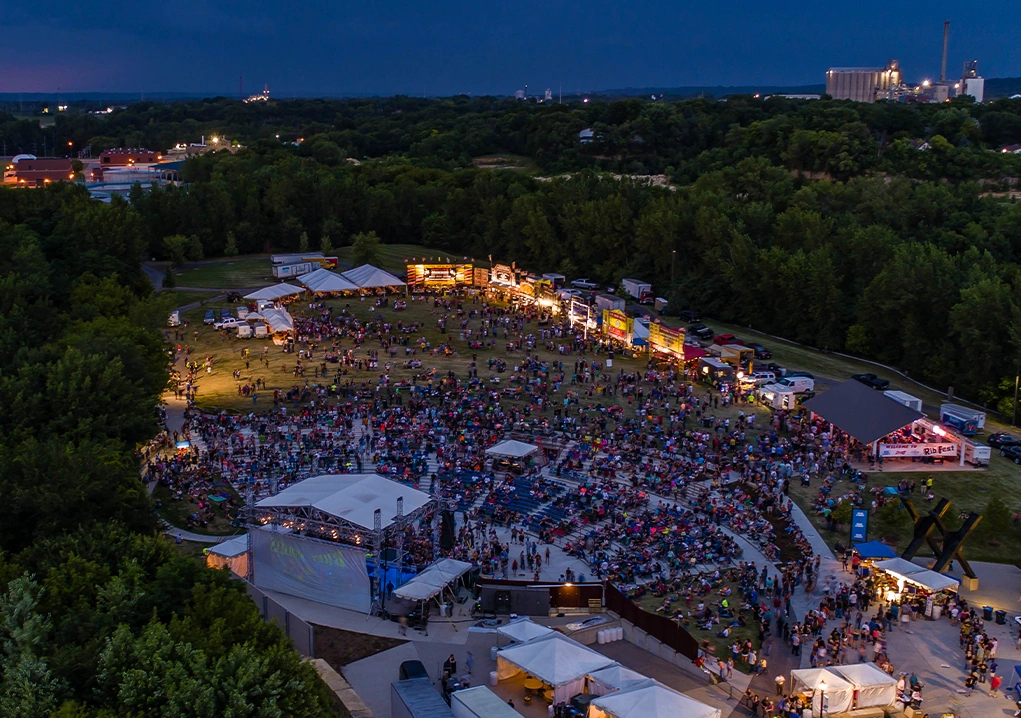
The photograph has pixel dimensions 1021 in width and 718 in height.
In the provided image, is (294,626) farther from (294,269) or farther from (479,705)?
(294,269)

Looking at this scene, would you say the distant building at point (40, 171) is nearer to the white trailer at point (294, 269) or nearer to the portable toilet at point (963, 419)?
the white trailer at point (294, 269)

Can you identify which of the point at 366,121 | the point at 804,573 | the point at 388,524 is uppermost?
the point at 366,121

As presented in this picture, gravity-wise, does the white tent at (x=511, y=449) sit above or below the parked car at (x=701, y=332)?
below

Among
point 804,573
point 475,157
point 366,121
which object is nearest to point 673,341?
point 804,573

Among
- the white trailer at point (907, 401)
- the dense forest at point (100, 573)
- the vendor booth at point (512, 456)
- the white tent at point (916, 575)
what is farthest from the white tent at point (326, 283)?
the white tent at point (916, 575)

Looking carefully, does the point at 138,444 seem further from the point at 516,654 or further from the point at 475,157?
the point at 475,157

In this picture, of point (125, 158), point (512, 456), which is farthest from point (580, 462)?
point (125, 158)

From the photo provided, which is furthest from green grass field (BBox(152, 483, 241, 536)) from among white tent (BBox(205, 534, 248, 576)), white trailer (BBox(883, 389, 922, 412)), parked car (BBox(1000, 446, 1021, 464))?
parked car (BBox(1000, 446, 1021, 464))
